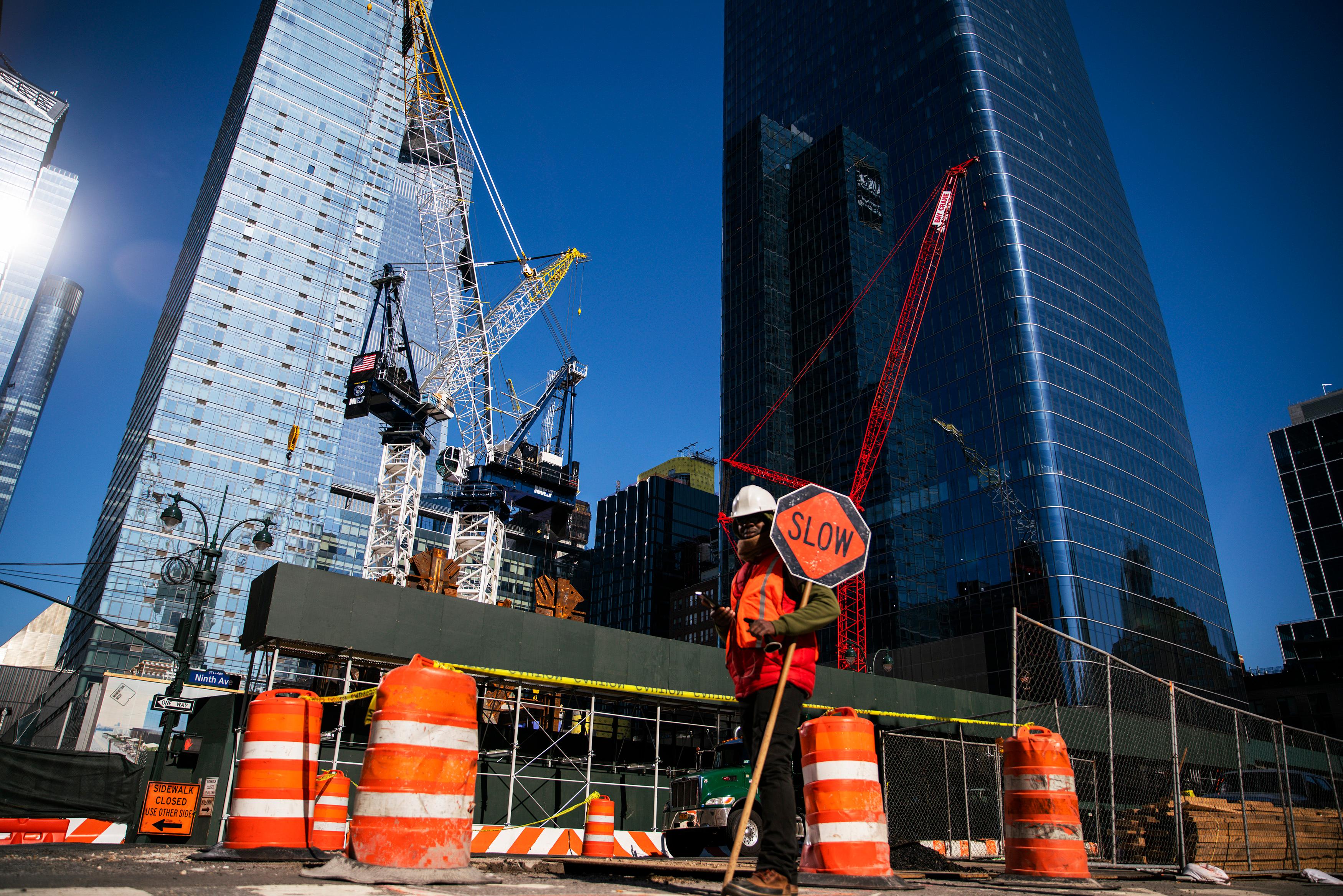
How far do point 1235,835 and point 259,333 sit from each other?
105029 mm

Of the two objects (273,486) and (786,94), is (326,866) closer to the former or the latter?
(273,486)

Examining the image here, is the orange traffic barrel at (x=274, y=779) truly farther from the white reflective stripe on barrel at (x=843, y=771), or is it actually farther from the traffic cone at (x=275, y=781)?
the white reflective stripe on barrel at (x=843, y=771)

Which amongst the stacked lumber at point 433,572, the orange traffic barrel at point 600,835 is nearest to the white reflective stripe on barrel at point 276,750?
the orange traffic barrel at point 600,835

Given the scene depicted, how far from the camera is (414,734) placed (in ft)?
17.0

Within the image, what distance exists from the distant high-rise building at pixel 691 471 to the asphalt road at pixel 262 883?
14562 cm

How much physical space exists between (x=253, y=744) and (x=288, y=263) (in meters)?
109

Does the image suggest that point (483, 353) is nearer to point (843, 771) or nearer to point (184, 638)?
point (184, 638)

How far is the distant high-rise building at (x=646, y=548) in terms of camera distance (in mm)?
137375

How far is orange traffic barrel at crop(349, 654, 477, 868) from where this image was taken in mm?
4965

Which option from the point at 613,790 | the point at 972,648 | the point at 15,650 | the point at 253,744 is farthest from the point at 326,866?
the point at 15,650

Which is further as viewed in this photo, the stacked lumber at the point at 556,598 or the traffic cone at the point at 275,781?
the stacked lumber at the point at 556,598

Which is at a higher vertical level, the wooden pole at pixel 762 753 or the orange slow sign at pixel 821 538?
the orange slow sign at pixel 821 538

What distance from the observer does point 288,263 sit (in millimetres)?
102000

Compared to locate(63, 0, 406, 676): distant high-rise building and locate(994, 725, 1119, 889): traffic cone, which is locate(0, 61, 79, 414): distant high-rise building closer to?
locate(63, 0, 406, 676): distant high-rise building
